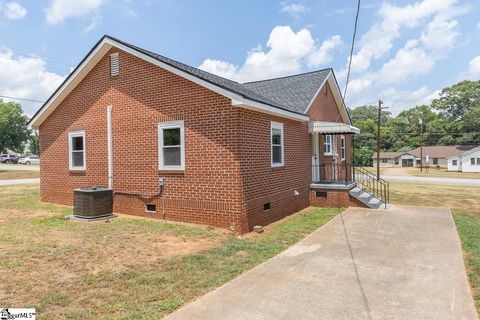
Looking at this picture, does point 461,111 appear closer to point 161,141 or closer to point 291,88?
point 291,88

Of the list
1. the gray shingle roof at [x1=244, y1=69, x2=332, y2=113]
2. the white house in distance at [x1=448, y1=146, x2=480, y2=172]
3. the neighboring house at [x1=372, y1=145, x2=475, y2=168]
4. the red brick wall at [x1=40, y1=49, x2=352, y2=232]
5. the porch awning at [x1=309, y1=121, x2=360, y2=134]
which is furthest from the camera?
the neighboring house at [x1=372, y1=145, x2=475, y2=168]

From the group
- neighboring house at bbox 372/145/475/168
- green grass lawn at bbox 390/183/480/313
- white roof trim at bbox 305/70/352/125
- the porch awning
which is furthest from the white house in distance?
the porch awning

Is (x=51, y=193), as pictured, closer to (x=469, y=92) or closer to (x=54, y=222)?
(x=54, y=222)

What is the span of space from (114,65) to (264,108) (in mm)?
5123

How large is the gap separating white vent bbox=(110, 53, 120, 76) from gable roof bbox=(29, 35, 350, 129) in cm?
29

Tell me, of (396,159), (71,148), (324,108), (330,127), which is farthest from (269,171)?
(396,159)

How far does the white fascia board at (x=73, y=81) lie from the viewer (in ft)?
33.9

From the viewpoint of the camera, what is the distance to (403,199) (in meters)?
14.4

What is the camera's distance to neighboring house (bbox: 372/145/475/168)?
219 feet

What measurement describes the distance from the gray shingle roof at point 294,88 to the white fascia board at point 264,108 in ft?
3.89

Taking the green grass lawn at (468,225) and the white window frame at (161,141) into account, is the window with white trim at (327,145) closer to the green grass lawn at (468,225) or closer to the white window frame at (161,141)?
the green grass lawn at (468,225)

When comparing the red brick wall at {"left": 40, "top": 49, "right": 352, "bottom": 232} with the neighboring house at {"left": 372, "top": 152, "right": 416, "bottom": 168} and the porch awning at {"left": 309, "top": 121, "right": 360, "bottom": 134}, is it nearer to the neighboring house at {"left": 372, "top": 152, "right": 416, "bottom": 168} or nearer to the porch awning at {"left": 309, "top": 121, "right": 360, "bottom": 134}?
the porch awning at {"left": 309, "top": 121, "right": 360, "bottom": 134}

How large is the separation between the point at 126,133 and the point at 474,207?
12683mm

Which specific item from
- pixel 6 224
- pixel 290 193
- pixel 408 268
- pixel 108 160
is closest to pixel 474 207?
pixel 290 193
